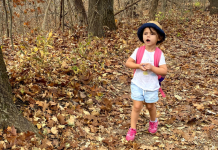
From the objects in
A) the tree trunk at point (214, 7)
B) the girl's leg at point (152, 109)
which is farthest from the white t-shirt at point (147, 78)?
the tree trunk at point (214, 7)

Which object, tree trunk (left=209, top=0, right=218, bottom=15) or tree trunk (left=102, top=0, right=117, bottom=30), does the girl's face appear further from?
tree trunk (left=209, top=0, right=218, bottom=15)

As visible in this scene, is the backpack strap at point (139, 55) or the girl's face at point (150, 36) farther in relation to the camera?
the backpack strap at point (139, 55)

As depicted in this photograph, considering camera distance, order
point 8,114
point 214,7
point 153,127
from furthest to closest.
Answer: point 214,7, point 153,127, point 8,114

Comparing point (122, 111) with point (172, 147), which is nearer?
point (172, 147)

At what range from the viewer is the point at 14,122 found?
250 centimetres

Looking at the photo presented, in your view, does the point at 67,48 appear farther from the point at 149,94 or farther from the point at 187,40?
the point at 187,40

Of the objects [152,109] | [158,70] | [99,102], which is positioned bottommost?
[99,102]

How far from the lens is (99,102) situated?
3906mm

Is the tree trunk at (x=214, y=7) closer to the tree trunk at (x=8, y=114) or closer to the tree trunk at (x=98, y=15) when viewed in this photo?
the tree trunk at (x=98, y=15)

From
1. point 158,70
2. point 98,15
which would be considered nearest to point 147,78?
point 158,70

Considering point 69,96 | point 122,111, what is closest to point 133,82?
point 122,111

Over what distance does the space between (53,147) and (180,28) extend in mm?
9259

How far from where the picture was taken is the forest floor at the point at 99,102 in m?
2.97

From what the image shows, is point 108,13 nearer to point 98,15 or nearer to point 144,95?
point 98,15
